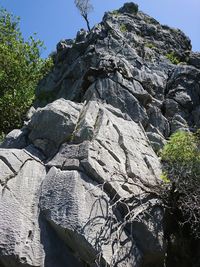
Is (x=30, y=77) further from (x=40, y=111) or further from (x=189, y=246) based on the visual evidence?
(x=189, y=246)

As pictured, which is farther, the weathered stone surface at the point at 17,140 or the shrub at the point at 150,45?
the shrub at the point at 150,45

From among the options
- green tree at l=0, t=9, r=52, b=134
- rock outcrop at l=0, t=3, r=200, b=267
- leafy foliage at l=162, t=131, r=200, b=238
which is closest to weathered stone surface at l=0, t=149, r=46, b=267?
rock outcrop at l=0, t=3, r=200, b=267

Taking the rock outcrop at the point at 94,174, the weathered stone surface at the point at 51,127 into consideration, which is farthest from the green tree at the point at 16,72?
the weathered stone surface at the point at 51,127

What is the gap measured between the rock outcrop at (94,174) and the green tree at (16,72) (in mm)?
4882

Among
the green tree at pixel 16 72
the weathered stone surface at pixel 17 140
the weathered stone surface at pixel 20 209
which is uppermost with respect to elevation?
the green tree at pixel 16 72

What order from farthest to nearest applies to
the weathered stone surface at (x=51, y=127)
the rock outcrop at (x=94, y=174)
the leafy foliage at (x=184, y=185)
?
the weathered stone surface at (x=51, y=127) → the leafy foliage at (x=184, y=185) → the rock outcrop at (x=94, y=174)

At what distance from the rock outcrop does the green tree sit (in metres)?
4.88

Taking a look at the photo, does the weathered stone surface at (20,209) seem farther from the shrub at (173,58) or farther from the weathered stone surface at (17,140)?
the shrub at (173,58)

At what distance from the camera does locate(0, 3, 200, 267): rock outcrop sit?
8.75 m

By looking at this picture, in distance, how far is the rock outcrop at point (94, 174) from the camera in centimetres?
875

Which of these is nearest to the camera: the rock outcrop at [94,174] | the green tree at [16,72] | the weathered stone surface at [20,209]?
the weathered stone surface at [20,209]

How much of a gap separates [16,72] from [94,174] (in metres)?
16.7

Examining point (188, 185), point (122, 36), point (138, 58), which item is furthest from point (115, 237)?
point (122, 36)

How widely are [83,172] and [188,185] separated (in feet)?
9.34
